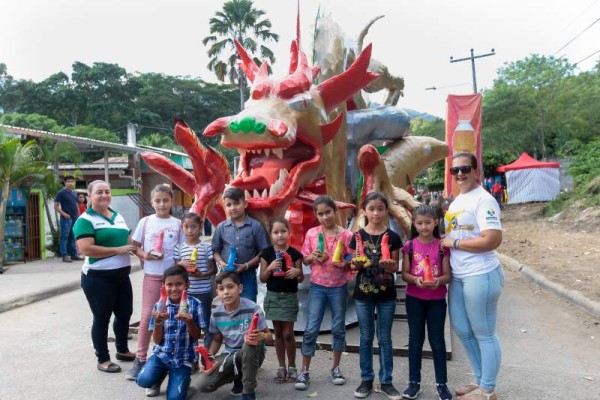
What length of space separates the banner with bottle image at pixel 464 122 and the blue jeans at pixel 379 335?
9.30 m

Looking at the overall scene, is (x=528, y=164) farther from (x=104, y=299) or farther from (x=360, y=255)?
(x=104, y=299)

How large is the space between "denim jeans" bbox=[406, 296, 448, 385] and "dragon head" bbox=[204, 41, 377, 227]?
128cm

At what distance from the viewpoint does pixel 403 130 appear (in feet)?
19.5

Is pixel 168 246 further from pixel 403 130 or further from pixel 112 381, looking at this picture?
pixel 403 130

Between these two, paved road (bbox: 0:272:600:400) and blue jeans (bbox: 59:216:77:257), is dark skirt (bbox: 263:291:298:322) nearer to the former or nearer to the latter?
paved road (bbox: 0:272:600:400)

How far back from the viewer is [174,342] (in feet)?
9.76

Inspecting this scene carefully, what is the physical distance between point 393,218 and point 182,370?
2.90 metres

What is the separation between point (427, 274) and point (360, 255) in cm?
41

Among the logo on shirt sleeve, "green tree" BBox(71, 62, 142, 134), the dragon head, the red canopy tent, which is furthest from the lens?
"green tree" BBox(71, 62, 142, 134)

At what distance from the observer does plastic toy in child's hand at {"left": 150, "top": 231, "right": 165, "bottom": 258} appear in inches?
133

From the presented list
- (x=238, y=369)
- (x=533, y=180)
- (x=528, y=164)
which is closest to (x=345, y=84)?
(x=238, y=369)

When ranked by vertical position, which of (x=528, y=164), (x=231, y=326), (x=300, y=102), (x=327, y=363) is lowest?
(x=327, y=363)

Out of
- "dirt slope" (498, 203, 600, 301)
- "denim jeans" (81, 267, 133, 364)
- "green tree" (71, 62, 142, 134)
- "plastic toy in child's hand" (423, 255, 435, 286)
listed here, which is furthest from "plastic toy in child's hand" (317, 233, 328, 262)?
"green tree" (71, 62, 142, 134)

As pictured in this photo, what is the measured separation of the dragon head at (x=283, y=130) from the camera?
3578 millimetres
